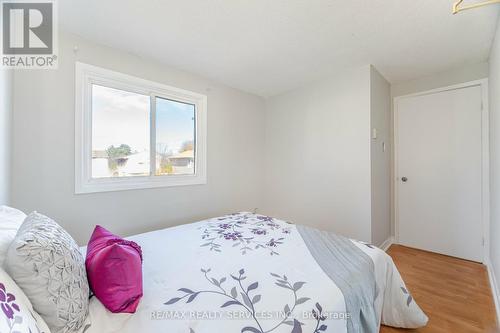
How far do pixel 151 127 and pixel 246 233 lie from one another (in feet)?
5.51

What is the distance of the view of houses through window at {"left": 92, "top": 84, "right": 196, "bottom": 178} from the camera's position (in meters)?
2.19

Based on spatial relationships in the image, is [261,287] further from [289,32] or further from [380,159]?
[380,159]

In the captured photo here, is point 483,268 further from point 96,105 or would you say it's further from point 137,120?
point 96,105

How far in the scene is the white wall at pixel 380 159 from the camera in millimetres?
2678

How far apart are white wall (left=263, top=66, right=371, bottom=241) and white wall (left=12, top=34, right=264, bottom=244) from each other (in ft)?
2.33

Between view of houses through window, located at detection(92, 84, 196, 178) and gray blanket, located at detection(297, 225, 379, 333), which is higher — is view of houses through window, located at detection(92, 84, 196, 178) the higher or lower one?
the higher one

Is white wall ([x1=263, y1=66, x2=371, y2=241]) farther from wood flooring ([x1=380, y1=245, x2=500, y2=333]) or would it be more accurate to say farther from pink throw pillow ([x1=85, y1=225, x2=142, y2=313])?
pink throw pillow ([x1=85, y1=225, x2=142, y2=313])

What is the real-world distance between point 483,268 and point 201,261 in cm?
321

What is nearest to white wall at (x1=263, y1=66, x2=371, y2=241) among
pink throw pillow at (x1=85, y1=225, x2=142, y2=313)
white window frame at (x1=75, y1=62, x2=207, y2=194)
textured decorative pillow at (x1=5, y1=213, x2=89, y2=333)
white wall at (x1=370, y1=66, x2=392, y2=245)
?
white wall at (x1=370, y1=66, x2=392, y2=245)

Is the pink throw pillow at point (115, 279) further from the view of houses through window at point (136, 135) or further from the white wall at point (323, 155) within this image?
the white wall at point (323, 155)

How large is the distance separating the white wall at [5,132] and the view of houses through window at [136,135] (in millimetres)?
571

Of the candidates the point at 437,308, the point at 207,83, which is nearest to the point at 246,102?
the point at 207,83

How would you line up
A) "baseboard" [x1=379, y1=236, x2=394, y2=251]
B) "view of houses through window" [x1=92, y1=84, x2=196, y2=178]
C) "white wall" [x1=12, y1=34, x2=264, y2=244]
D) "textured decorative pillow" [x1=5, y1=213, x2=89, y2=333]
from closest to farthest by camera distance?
1. "textured decorative pillow" [x1=5, y1=213, x2=89, y2=333]
2. "white wall" [x1=12, y1=34, x2=264, y2=244]
3. "view of houses through window" [x1=92, y1=84, x2=196, y2=178]
4. "baseboard" [x1=379, y1=236, x2=394, y2=251]

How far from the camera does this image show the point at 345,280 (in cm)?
113
